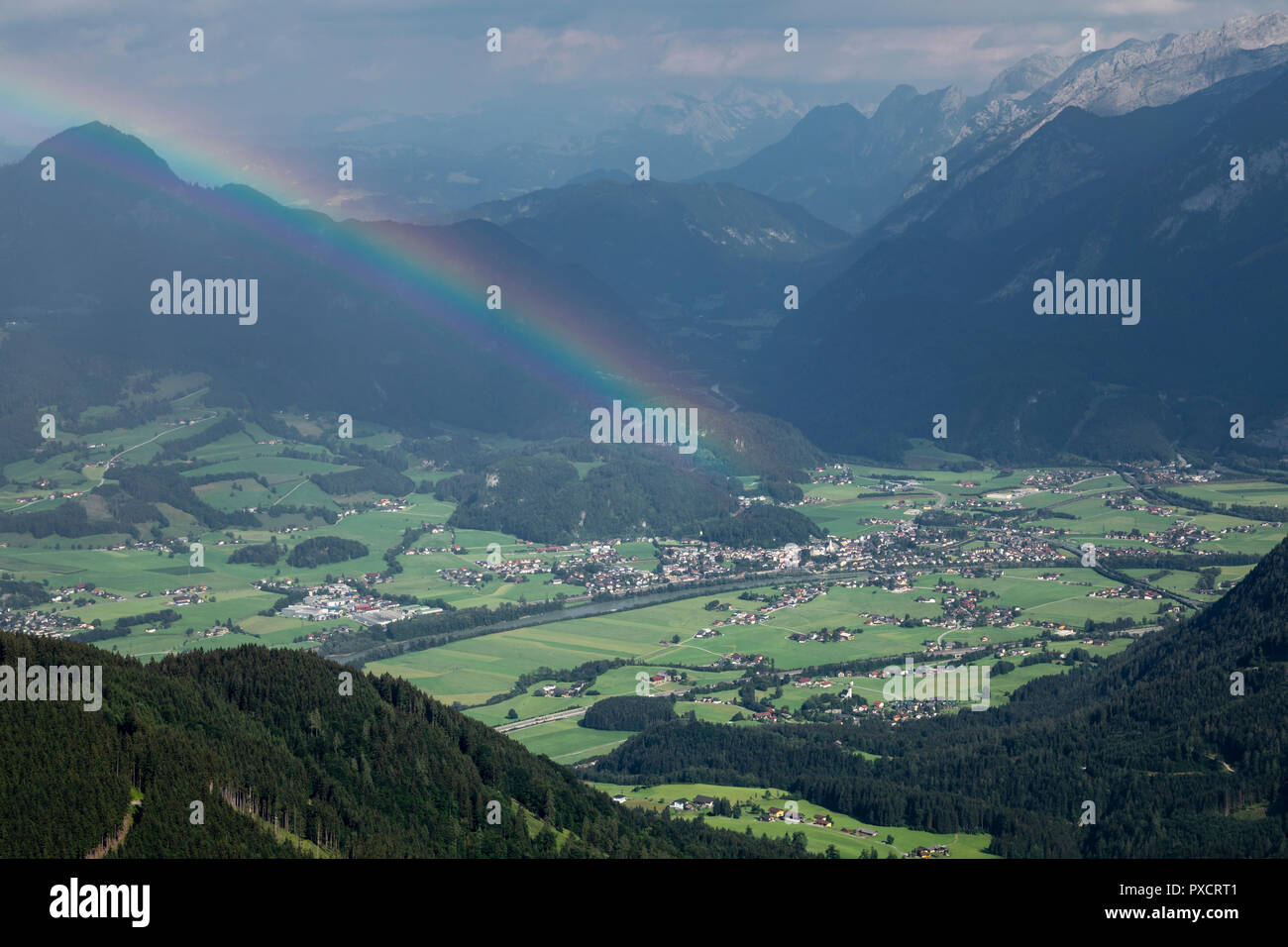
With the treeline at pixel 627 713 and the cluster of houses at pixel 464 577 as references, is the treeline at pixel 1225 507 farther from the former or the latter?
the treeline at pixel 627 713

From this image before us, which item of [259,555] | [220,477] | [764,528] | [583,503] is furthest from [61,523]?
[764,528]

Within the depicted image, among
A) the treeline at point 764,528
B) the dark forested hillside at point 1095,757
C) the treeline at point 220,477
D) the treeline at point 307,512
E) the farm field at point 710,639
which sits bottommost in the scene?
the dark forested hillside at point 1095,757

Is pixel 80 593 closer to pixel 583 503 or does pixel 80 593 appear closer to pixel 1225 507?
pixel 583 503

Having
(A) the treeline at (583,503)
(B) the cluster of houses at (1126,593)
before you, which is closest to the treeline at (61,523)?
(A) the treeline at (583,503)

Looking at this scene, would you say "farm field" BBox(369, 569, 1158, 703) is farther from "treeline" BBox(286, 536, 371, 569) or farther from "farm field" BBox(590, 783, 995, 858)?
"treeline" BBox(286, 536, 371, 569)

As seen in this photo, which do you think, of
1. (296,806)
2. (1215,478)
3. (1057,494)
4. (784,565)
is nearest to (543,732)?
(296,806)

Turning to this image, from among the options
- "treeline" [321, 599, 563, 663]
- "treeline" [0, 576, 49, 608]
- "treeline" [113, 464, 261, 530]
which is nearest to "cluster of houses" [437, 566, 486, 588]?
"treeline" [321, 599, 563, 663]
